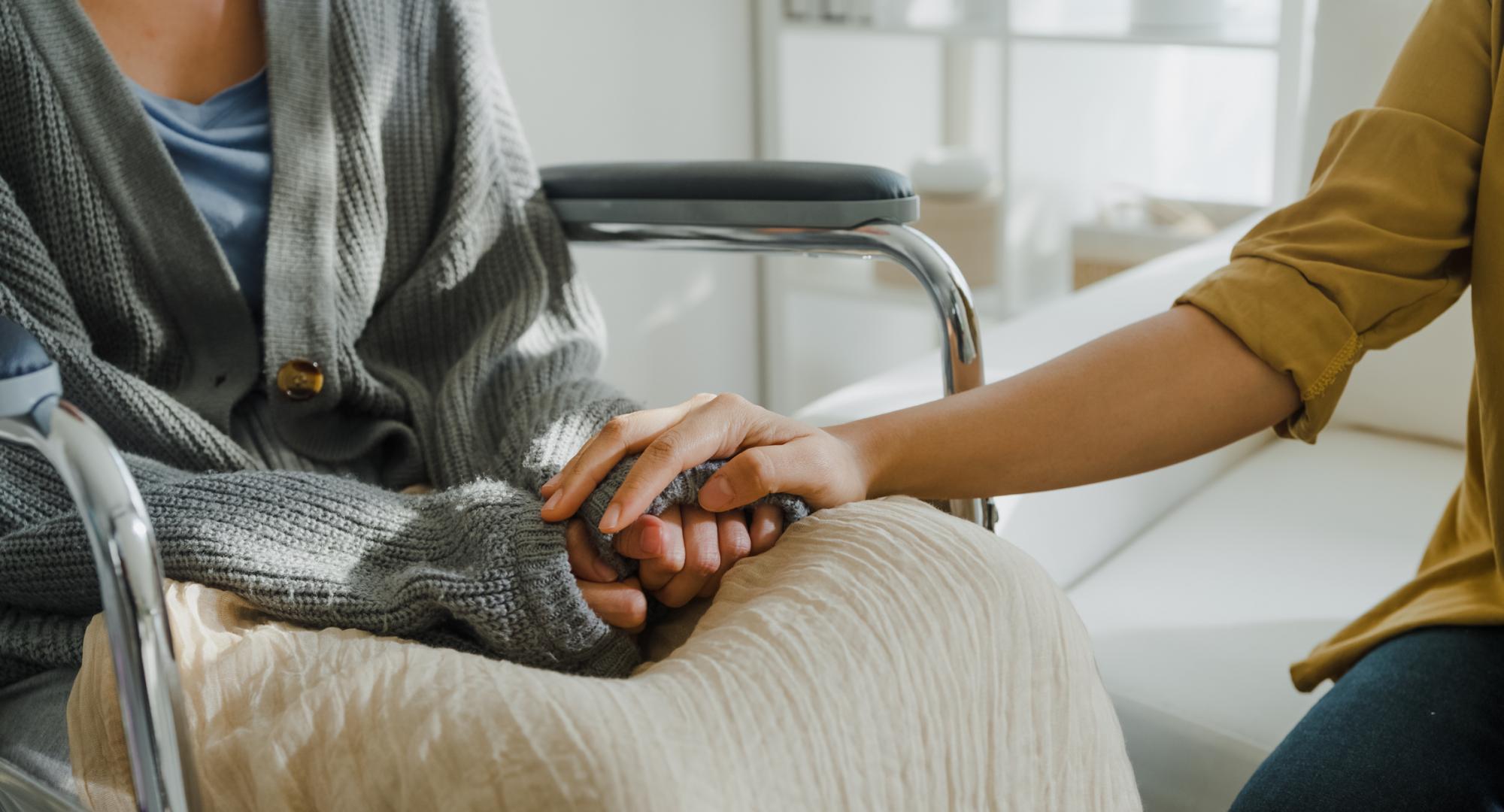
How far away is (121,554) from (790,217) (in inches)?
20.2

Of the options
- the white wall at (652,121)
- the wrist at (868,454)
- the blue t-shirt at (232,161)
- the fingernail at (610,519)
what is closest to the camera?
the fingernail at (610,519)

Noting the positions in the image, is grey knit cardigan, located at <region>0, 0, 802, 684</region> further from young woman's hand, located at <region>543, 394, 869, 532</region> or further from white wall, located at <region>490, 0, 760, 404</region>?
white wall, located at <region>490, 0, 760, 404</region>

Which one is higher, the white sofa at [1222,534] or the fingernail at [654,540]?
the fingernail at [654,540]

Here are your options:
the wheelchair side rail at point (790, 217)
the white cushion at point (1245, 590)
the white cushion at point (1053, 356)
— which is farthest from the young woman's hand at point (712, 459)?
the white cushion at point (1245, 590)

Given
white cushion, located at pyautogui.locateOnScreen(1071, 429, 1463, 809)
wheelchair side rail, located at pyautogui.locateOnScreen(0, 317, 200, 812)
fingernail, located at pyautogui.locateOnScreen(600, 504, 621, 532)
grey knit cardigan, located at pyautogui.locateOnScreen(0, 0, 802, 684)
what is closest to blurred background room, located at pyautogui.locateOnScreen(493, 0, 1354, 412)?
white cushion, located at pyautogui.locateOnScreen(1071, 429, 1463, 809)

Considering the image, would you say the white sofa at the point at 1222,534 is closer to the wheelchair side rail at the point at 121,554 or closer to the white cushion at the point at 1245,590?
the white cushion at the point at 1245,590

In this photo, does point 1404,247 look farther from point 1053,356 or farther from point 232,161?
point 232,161

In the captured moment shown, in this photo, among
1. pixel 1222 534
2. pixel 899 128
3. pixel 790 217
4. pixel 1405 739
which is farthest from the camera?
pixel 899 128

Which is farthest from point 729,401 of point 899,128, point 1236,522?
point 899,128

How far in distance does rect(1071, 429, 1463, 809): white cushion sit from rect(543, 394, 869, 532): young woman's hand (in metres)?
0.40

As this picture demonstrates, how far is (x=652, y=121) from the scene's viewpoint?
2.15 m

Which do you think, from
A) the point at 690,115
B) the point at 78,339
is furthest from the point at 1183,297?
the point at 690,115

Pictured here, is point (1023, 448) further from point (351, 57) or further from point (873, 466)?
point (351, 57)

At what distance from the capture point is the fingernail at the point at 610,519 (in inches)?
25.2
